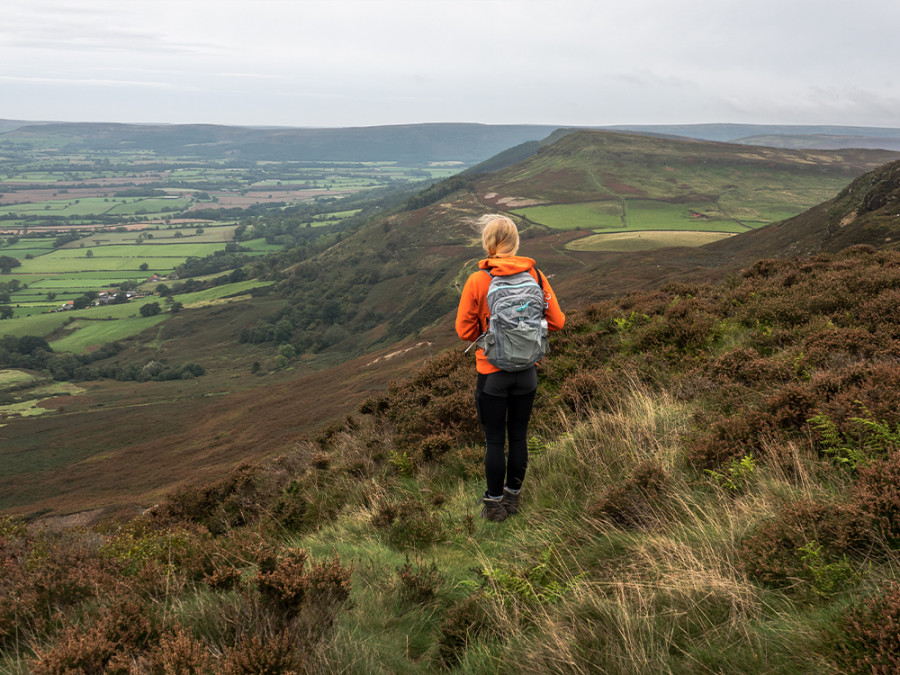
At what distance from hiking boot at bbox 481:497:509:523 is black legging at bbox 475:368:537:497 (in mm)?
84

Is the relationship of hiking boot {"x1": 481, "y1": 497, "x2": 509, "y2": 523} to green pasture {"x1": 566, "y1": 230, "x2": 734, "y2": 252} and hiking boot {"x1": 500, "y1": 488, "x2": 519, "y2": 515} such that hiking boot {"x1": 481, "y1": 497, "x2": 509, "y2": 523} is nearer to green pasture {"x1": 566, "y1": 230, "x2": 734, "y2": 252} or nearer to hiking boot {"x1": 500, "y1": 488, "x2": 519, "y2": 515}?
hiking boot {"x1": 500, "y1": 488, "x2": 519, "y2": 515}

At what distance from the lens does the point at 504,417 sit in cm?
463

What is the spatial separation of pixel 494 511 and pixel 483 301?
2.04 meters

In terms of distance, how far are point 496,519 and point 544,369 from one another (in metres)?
4.28

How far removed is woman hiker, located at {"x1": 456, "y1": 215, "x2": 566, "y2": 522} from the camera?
4.27m

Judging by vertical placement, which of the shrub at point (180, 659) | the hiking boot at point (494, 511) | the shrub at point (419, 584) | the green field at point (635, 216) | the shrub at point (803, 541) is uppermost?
the green field at point (635, 216)

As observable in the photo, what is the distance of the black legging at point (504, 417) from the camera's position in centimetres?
441

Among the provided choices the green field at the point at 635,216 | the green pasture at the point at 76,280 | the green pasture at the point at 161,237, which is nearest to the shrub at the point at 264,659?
the green field at the point at 635,216

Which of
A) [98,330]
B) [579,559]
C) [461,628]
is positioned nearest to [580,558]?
[579,559]

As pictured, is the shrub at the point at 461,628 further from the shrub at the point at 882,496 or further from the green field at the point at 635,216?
the green field at the point at 635,216

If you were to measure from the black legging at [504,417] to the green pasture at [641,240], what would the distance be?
62412 mm

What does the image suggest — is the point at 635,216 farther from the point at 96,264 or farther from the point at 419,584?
the point at 96,264

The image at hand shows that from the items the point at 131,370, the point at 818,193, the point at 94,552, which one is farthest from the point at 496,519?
the point at 818,193

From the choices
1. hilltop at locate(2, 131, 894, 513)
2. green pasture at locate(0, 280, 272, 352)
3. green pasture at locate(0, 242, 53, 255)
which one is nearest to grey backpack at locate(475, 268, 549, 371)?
hilltop at locate(2, 131, 894, 513)
